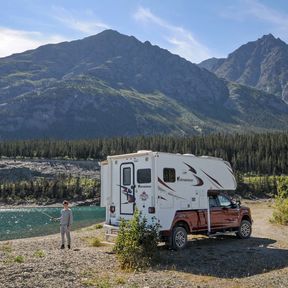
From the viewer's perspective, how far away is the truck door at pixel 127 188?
21.2 m

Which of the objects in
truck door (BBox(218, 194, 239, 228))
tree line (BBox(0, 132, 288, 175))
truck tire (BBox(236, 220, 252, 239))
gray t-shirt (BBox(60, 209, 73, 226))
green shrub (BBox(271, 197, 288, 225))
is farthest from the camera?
tree line (BBox(0, 132, 288, 175))

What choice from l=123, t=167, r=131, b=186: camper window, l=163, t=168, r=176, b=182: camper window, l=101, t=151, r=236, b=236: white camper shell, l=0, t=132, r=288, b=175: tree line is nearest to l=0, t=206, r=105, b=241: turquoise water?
l=101, t=151, r=236, b=236: white camper shell

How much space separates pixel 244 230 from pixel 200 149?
5549 inches

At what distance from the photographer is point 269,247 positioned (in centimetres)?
2208

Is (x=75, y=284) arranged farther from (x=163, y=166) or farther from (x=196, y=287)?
(x=163, y=166)

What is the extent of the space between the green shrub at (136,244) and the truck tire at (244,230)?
816cm

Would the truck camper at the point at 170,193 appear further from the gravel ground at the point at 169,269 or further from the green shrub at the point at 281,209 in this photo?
the green shrub at the point at 281,209

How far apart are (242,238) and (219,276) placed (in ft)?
32.5

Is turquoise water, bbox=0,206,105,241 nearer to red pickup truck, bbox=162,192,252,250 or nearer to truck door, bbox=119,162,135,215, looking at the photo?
truck door, bbox=119,162,135,215

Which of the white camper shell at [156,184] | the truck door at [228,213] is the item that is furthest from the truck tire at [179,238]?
the truck door at [228,213]

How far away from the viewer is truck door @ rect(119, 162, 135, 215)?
21219 mm

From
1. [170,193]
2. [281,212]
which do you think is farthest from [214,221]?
[281,212]

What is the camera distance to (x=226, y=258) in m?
18.9

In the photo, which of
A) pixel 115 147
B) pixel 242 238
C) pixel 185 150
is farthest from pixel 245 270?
pixel 115 147
